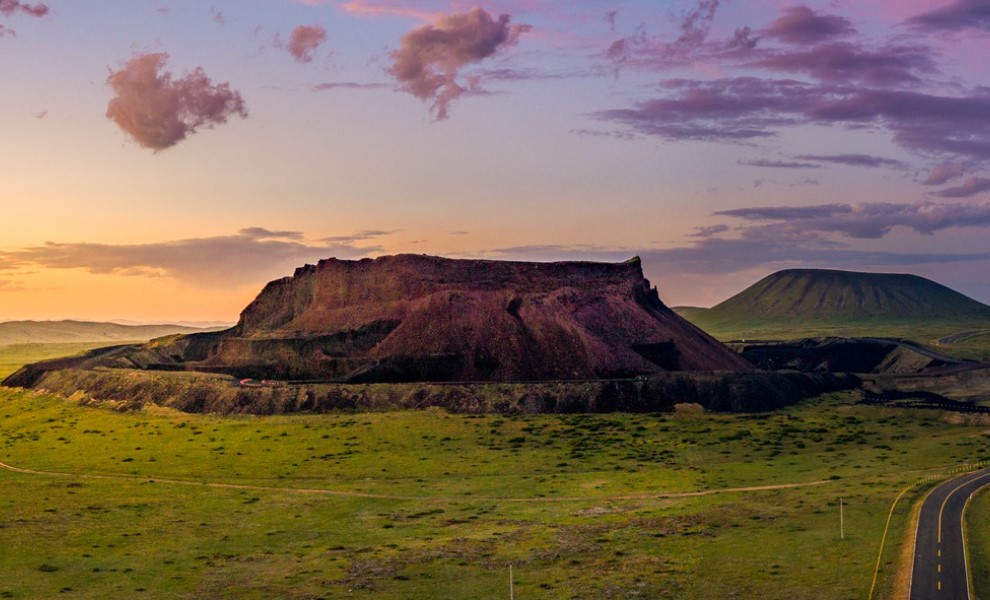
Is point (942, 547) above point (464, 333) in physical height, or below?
below

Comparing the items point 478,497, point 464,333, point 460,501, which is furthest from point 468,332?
point 460,501

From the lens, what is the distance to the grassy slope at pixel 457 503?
65.2 m

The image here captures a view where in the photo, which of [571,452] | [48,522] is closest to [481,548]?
[48,522]

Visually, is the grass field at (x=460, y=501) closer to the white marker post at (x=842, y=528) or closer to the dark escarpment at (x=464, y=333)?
the white marker post at (x=842, y=528)

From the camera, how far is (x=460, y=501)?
305ft

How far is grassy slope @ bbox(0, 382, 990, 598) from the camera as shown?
6519 centimetres

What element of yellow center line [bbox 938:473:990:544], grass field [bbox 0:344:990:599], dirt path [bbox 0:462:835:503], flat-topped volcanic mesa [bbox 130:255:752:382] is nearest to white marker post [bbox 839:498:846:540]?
grass field [bbox 0:344:990:599]

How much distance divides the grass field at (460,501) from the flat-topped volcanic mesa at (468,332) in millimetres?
25235

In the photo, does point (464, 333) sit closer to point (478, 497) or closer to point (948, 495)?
point (478, 497)

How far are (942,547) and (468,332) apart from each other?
352ft

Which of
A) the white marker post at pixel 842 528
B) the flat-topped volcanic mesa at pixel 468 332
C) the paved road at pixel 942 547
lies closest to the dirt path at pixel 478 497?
the paved road at pixel 942 547

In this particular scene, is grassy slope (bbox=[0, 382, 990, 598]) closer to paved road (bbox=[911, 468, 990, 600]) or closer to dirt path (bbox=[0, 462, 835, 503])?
dirt path (bbox=[0, 462, 835, 503])

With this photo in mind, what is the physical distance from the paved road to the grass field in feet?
6.87

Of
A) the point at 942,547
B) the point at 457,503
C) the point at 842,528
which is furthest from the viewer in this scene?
the point at 457,503
